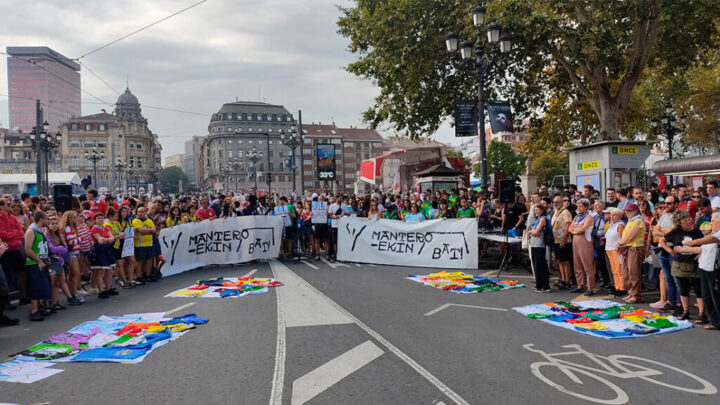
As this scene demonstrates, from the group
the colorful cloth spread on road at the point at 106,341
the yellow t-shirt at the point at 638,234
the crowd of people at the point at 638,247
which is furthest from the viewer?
the yellow t-shirt at the point at 638,234

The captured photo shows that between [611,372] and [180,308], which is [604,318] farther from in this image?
[180,308]

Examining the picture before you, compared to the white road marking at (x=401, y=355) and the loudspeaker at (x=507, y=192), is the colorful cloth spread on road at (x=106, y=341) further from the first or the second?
the loudspeaker at (x=507, y=192)

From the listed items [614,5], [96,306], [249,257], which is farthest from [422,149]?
[96,306]

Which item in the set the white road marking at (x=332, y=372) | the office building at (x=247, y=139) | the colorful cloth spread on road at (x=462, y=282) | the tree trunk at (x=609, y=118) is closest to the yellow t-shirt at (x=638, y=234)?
the colorful cloth spread on road at (x=462, y=282)

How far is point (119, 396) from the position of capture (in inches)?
200

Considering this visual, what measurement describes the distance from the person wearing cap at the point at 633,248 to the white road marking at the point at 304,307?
5.34 metres

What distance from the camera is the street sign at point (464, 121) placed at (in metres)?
18.2

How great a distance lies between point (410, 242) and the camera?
14703 mm

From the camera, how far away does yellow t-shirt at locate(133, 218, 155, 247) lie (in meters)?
12.3

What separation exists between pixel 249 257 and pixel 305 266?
214 centimetres

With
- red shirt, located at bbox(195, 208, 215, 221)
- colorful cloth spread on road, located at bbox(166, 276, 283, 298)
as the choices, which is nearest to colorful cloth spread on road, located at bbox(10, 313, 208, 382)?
colorful cloth spread on road, located at bbox(166, 276, 283, 298)

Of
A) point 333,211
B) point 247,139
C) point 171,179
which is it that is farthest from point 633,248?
point 171,179

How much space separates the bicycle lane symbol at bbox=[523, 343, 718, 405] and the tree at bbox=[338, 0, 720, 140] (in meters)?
12.9

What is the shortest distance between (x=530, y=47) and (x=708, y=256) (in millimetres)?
14473
